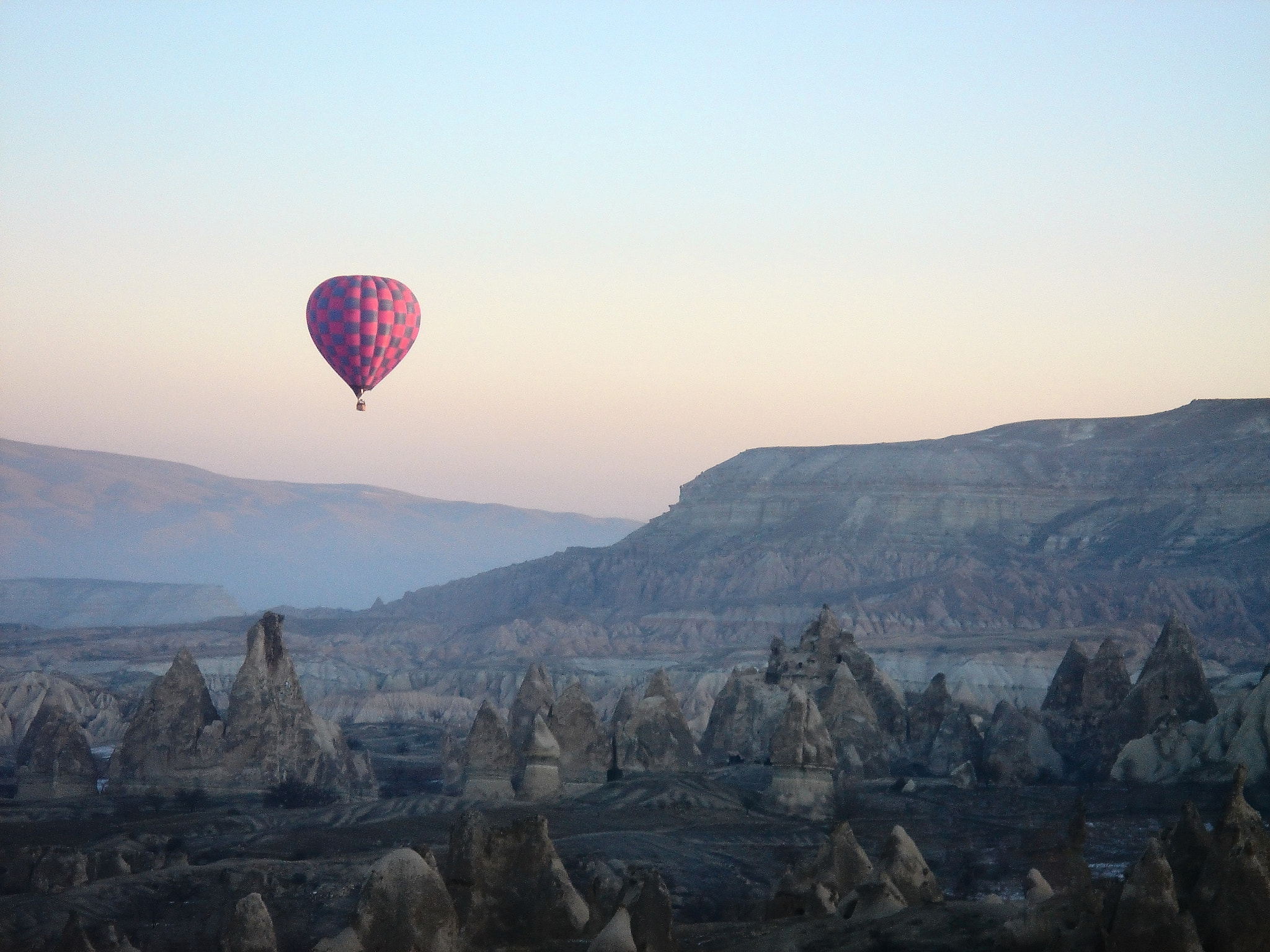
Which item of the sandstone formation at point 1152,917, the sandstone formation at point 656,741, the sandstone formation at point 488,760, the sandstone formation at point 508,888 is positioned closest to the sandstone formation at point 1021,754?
the sandstone formation at point 656,741

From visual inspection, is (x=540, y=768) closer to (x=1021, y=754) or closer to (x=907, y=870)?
(x=1021, y=754)

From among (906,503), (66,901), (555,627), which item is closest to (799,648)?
(66,901)

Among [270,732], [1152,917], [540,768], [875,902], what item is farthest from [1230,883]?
[270,732]

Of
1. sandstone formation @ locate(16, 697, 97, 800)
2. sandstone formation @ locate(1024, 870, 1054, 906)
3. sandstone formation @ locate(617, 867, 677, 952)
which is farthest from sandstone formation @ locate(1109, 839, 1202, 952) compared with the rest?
sandstone formation @ locate(16, 697, 97, 800)

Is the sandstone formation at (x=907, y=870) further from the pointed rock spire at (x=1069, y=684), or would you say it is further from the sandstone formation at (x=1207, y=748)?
the pointed rock spire at (x=1069, y=684)

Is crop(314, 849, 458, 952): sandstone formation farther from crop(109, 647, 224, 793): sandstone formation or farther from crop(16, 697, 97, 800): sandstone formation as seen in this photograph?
crop(16, 697, 97, 800): sandstone formation

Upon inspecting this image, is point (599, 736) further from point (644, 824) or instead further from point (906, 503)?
point (906, 503)
